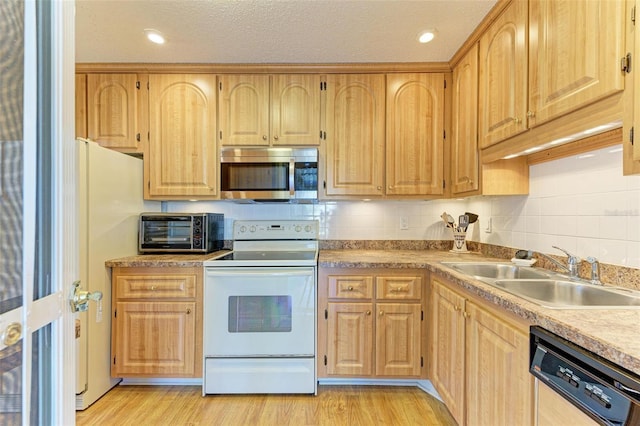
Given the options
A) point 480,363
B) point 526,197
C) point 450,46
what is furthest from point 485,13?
point 480,363

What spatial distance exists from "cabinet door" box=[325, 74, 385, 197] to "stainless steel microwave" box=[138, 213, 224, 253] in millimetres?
992

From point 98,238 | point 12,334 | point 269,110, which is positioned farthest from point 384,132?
point 12,334

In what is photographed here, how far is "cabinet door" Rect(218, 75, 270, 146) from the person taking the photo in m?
2.27

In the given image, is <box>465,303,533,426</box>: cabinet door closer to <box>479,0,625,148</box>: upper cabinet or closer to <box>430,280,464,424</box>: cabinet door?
<box>430,280,464,424</box>: cabinet door

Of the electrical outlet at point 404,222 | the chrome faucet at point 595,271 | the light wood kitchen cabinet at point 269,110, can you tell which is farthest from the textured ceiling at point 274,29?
the chrome faucet at point 595,271

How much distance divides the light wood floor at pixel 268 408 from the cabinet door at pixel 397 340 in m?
0.17

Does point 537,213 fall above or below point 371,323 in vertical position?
above

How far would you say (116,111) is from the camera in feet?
7.47

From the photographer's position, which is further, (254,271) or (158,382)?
(158,382)

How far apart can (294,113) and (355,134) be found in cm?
49

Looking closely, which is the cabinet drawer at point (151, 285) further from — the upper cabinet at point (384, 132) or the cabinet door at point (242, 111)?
the upper cabinet at point (384, 132)

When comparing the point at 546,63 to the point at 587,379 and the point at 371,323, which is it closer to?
the point at 587,379

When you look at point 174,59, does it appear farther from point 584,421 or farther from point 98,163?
point 584,421

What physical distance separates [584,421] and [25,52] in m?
1.55
